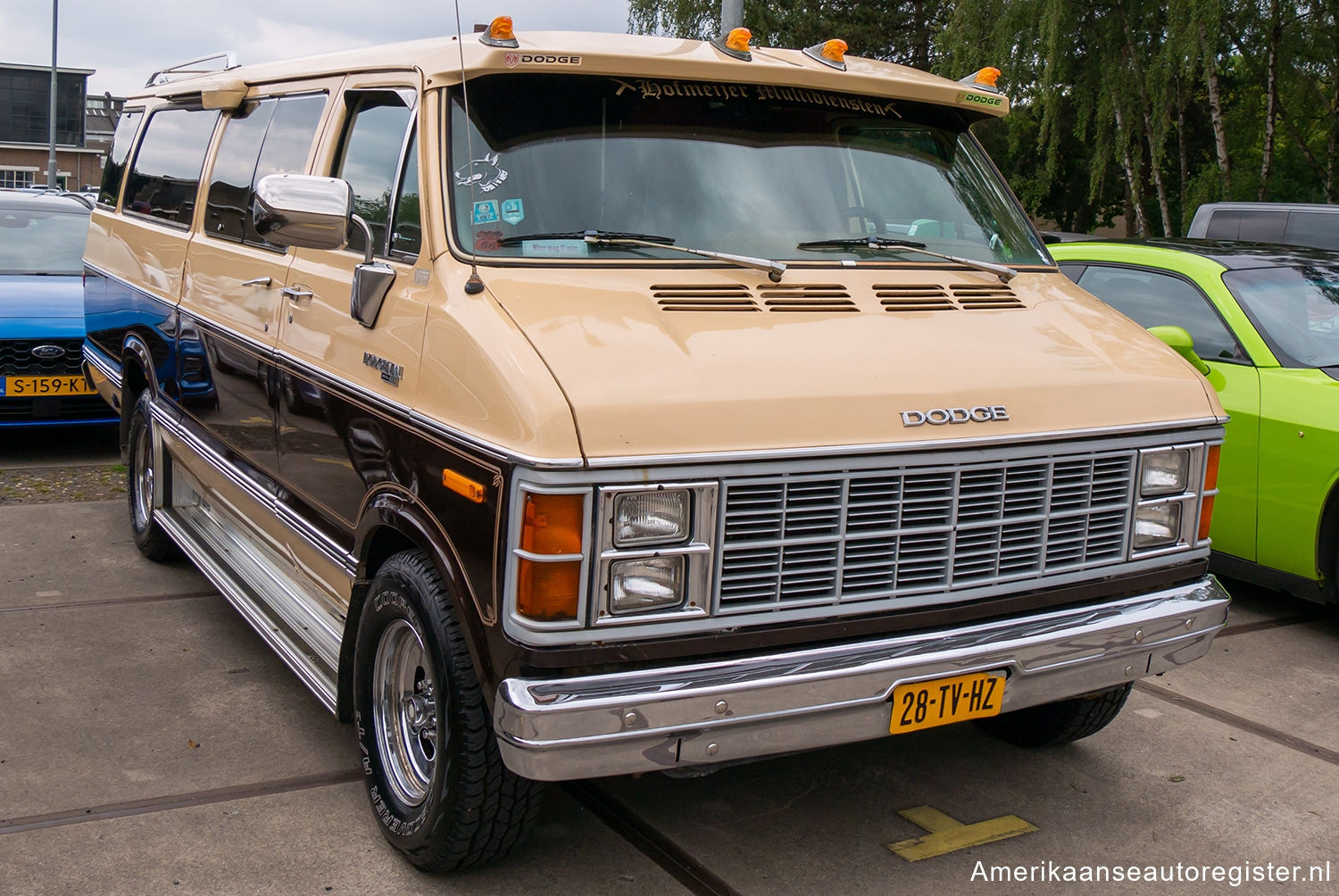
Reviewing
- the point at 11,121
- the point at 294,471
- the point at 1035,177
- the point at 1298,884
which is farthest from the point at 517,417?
the point at 11,121

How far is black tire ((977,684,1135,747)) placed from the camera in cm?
419

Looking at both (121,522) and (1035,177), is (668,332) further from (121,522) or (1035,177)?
(1035,177)

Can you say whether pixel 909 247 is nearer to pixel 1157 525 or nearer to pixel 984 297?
pixel 984 297

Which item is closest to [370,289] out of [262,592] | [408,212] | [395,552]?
[408,212]

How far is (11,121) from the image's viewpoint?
72562 mm

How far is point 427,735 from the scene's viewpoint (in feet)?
11.4

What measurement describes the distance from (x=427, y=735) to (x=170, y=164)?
12.7 ft

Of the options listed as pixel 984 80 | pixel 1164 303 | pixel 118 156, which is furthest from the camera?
pixel 118 156

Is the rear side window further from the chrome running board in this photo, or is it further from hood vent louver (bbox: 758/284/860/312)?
the chrome running board

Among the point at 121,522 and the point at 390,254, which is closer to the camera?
the point at 390,254

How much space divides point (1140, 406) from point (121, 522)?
5986 mm

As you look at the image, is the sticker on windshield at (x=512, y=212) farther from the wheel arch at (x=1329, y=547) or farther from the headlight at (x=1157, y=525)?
the wheel arch at (x=1329, y=547)

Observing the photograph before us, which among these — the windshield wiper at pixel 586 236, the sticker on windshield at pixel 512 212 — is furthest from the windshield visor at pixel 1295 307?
the sticker on windshield at pixel 512 212

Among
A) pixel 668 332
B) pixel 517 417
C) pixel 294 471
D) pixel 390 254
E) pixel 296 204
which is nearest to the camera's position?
pixel 517 417
